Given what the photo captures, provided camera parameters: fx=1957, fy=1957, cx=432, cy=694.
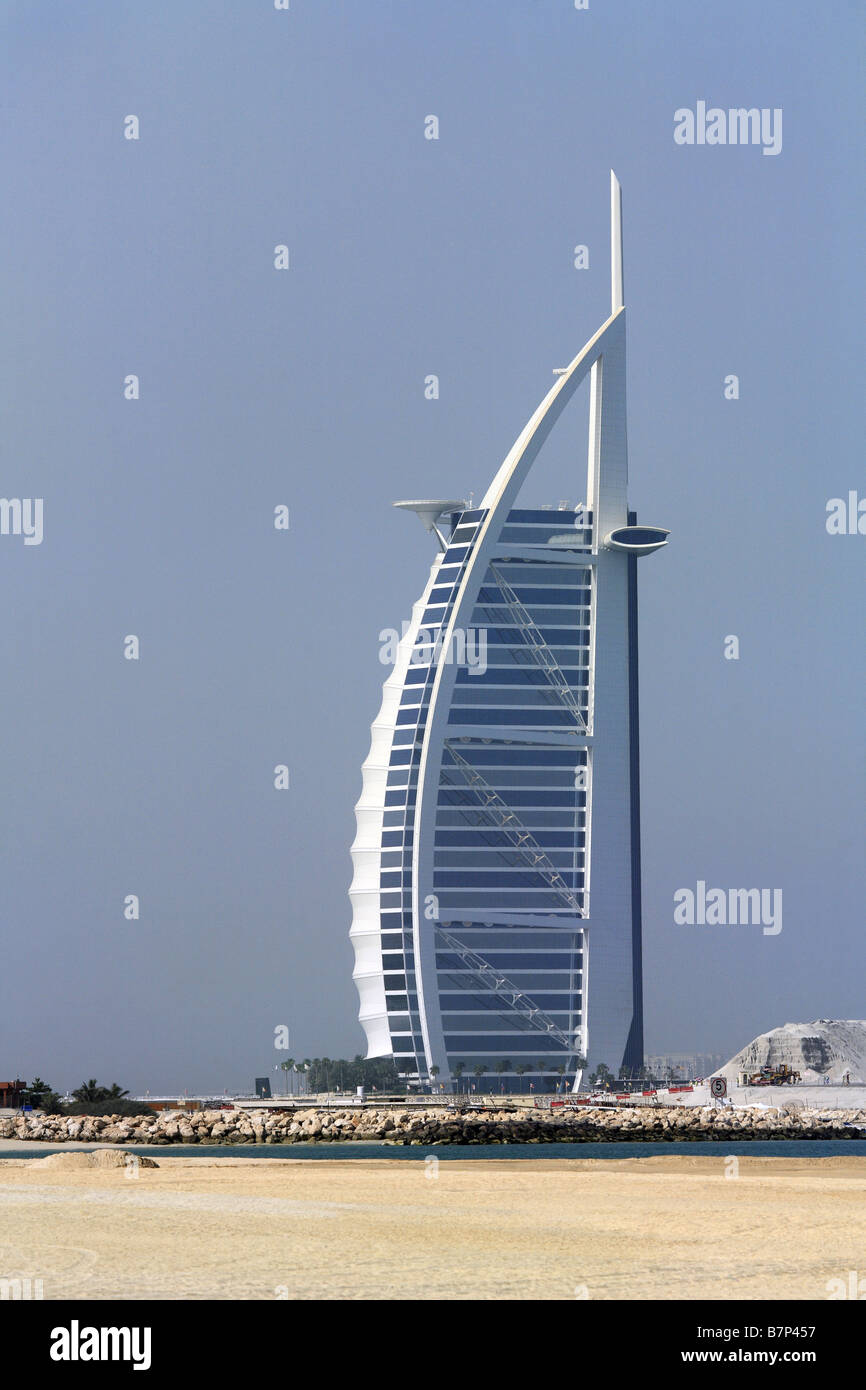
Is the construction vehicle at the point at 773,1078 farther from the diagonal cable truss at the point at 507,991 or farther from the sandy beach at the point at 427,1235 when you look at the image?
the sandy beach at the point at 427,1235

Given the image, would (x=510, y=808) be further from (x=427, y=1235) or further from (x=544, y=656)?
(x=427, y=1235)

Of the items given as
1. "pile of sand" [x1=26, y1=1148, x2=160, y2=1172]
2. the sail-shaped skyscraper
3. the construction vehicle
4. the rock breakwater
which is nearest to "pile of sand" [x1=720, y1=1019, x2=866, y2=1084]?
the construction vehicle

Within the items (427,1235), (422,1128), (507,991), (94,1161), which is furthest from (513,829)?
(427,1235)

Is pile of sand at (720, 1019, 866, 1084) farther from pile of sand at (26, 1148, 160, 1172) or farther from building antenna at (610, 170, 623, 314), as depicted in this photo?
pile of sand at (26, 1148, 160, 1172)

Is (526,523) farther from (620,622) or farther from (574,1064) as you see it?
(574,1064)

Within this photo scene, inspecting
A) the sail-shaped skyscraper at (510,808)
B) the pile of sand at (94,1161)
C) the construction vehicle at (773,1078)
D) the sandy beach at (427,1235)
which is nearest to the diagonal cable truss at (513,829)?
the sail-shaped skyscraper at (510,808)
